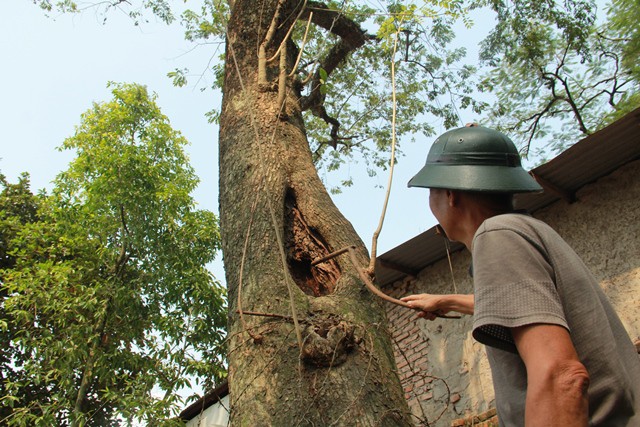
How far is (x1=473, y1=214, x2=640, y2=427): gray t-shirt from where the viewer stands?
1.23 metres

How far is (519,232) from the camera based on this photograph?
4.39ft

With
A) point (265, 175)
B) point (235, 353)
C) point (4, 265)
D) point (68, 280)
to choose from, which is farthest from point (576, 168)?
point (4, 265)

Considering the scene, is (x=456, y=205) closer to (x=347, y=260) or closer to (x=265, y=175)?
(x=347, y=260)

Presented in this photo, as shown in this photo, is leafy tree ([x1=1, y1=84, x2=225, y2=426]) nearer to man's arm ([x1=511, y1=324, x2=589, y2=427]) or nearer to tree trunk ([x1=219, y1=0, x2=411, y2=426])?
tree trunk ([x1=219, y1=0, x2=411, y2=426])

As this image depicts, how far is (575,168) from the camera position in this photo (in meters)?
5.64

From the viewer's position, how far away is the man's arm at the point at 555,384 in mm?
1124

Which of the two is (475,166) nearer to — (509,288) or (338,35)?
(509,288)

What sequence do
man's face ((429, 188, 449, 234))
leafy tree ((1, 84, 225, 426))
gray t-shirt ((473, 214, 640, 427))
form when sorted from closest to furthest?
gray t-shirt ((473, 214, 640, 427)) → man's face ((429, 188, 449, 234)) → leafy tree ((1, 84, 225, 426))

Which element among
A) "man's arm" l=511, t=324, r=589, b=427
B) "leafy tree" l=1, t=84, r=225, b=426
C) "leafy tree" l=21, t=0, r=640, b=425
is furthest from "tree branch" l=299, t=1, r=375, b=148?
"man's arm" l=511, t=324, r=589, b=427

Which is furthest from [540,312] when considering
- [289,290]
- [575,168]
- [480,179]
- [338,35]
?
[338,35]

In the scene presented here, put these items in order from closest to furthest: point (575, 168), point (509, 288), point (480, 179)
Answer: point (509, 288) → point (480, 179) → point (575, 168)

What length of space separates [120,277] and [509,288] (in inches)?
356

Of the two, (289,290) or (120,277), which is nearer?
(289,290)

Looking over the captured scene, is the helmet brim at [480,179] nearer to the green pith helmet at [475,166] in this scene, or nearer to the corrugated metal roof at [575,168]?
the green pith helmet at [475,166]
